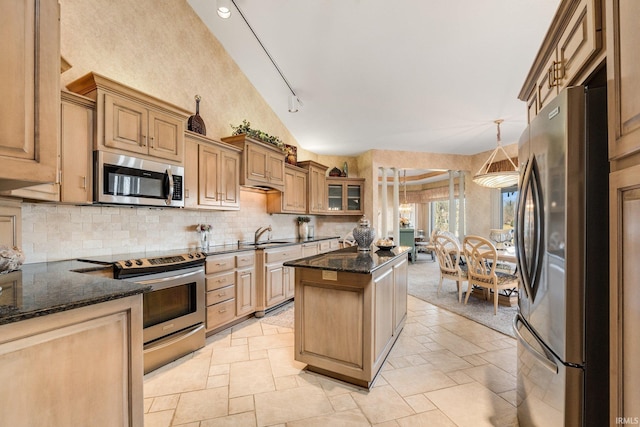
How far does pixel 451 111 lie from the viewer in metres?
Answer: 4.24

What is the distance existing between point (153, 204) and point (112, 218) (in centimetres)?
43

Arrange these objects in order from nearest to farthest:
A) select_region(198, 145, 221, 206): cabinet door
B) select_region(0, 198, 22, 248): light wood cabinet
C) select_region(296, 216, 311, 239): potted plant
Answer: select_region(0, 198, 22, 248): light wood cabinet < select_region(198, 145, 221, 206): cabinet door < select_region(296, 216, 311, 239): potted plant

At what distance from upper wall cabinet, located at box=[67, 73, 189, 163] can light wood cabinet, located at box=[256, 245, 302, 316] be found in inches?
63.0

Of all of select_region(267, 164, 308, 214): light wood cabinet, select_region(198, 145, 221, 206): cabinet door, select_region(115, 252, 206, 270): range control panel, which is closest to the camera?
select_region(115, 252, 206, 270): range control panel

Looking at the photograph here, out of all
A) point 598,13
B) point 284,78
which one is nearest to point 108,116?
point 284,78

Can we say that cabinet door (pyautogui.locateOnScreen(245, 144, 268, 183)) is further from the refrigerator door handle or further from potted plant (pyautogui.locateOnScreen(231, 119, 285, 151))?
the refrigerator door handle

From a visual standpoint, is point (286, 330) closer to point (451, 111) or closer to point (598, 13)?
point (598, 13)

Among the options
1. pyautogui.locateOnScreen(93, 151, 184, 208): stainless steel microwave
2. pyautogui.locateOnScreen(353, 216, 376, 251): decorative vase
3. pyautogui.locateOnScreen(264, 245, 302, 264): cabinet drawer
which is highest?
pyautogui.locateOnScreen(93, 151, 184, 208): stainless steel microwave

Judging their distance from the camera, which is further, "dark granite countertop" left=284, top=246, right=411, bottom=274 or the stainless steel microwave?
the stainless steel microwave

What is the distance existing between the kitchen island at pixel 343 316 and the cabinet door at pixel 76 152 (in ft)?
5.53

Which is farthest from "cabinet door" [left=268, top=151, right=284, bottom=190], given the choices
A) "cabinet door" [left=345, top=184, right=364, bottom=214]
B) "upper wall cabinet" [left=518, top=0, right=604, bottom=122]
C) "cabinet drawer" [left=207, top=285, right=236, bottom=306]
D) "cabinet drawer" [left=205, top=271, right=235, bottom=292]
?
"upper wall cabinet" [left=518, top=0, right=604, bottom=122]

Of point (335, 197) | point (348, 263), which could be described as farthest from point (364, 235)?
point (335, 197)

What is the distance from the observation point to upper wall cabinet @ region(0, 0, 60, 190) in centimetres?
104

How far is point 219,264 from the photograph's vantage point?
9.58ft
